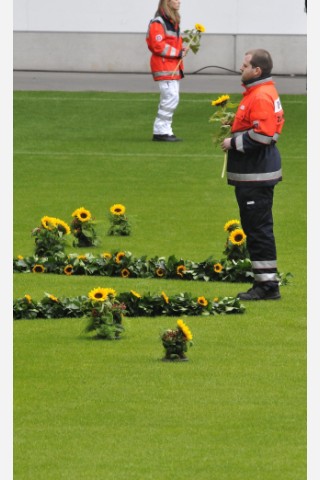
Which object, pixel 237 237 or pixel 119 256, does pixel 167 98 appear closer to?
pixel 119 256

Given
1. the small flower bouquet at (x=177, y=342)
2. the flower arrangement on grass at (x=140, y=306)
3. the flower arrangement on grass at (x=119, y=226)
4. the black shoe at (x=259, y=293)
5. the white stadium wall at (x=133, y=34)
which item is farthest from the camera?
the white stadium wall at (x=133, y=34)

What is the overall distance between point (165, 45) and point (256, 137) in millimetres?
11826

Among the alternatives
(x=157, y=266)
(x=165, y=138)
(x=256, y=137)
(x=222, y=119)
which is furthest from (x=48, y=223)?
(x=165, y=138)

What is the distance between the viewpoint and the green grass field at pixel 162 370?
7730 mm

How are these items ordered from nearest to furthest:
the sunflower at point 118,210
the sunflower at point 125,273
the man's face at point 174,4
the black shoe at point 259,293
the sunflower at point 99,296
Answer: the sunflower at point 99,296
the black shoe at point 259,293
the sunflower at point 125,273
the sunflower at point 118,210
the man's face at point 174,4

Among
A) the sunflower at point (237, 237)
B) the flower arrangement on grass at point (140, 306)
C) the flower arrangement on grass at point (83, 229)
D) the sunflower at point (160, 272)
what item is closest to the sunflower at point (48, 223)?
the flower arrangement on grass at point (83, 229)

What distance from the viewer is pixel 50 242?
46.0 feet

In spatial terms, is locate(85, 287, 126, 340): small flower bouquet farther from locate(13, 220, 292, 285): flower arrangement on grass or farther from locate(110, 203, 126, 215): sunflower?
locate(110, 203, 126, 215): sunflower

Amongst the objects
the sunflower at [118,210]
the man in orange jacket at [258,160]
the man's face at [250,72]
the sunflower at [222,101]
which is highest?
the man's face at [250,72]

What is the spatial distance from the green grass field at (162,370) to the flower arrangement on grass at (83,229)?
0.35 ft

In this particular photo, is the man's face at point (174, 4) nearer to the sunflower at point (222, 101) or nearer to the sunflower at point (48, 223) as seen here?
the sunflower at point (48, 223)

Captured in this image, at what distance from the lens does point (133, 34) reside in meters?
36.4

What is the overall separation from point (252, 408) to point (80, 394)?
1.05 metres

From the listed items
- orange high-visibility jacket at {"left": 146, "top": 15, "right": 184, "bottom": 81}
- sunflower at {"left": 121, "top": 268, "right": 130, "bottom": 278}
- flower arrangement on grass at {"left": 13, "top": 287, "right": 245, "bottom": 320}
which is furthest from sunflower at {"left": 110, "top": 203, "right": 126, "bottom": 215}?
orange high-visibility jacket at {"left": 146, "top": 15, "right": 184, "bottom": 81}
